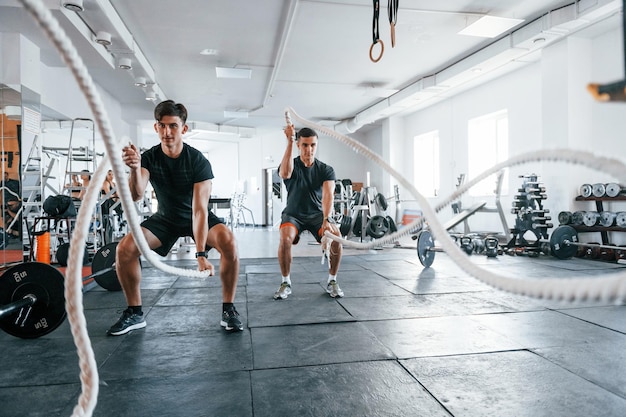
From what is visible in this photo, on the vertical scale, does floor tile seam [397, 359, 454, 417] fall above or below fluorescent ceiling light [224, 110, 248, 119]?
below

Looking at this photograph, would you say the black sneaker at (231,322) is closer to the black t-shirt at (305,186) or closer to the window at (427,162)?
the black t-shirt at (305,186)

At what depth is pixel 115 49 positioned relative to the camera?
17.7 feet

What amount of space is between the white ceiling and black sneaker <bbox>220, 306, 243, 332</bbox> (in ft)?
11.6

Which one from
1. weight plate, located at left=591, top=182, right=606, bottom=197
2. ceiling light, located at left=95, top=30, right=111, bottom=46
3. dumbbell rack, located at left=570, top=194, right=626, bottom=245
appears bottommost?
dumbbell rack, located at left=570, top=194, right=626, bottom=245

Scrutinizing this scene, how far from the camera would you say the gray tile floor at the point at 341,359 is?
1.44 m

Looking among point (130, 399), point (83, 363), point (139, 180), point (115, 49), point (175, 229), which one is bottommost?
point (130, 399)

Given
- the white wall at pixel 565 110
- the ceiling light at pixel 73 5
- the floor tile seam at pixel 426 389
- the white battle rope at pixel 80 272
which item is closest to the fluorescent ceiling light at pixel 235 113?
the white wall at pixel 565 110

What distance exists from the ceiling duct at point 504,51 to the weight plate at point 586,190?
6.21ft

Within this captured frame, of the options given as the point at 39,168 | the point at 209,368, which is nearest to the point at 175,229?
the point at 209,368

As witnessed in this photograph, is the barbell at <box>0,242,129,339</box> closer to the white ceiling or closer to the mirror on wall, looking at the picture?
the mirror on wall

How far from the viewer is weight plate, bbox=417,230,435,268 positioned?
14.4 ft

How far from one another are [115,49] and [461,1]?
4.23 metres

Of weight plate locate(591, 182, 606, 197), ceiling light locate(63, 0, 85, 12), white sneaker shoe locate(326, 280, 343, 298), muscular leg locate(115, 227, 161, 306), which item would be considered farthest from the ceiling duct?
ceiling light locate(63, 0, 85, 12)

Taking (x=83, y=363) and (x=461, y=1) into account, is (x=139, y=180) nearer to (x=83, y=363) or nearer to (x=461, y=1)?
(x=83, y=363)
